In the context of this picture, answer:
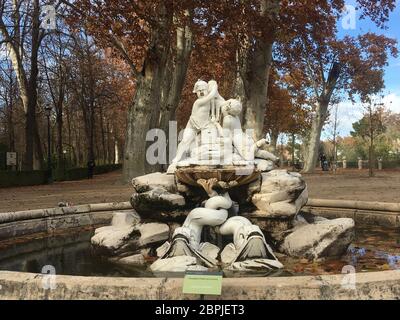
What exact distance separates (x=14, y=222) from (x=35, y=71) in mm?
19209

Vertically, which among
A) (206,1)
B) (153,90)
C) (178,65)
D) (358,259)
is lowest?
(358,259)

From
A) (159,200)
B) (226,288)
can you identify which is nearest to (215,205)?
(159,200)

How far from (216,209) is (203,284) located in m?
2.62

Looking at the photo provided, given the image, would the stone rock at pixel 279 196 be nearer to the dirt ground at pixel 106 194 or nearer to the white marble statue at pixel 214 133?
the white marble statue at pixel 214 133

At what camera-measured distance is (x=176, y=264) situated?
503cm

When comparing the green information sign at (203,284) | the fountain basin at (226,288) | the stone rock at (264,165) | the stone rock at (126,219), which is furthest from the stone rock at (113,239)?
the green information sign at (203,284)

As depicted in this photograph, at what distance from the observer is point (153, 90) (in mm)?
16984

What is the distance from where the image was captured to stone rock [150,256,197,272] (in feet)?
16.3

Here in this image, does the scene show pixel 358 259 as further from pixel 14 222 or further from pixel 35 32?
pixel 35 32

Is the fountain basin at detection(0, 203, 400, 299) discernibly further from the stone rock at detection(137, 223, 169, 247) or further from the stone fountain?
the stone rock at detection(137, 223, 169, 247)

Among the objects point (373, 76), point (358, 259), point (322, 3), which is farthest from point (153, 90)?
point (373, 76)

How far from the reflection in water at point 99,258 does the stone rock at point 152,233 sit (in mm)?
Answer: 563

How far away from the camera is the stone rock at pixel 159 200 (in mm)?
6211

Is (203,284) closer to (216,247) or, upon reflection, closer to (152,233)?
(216,247)
